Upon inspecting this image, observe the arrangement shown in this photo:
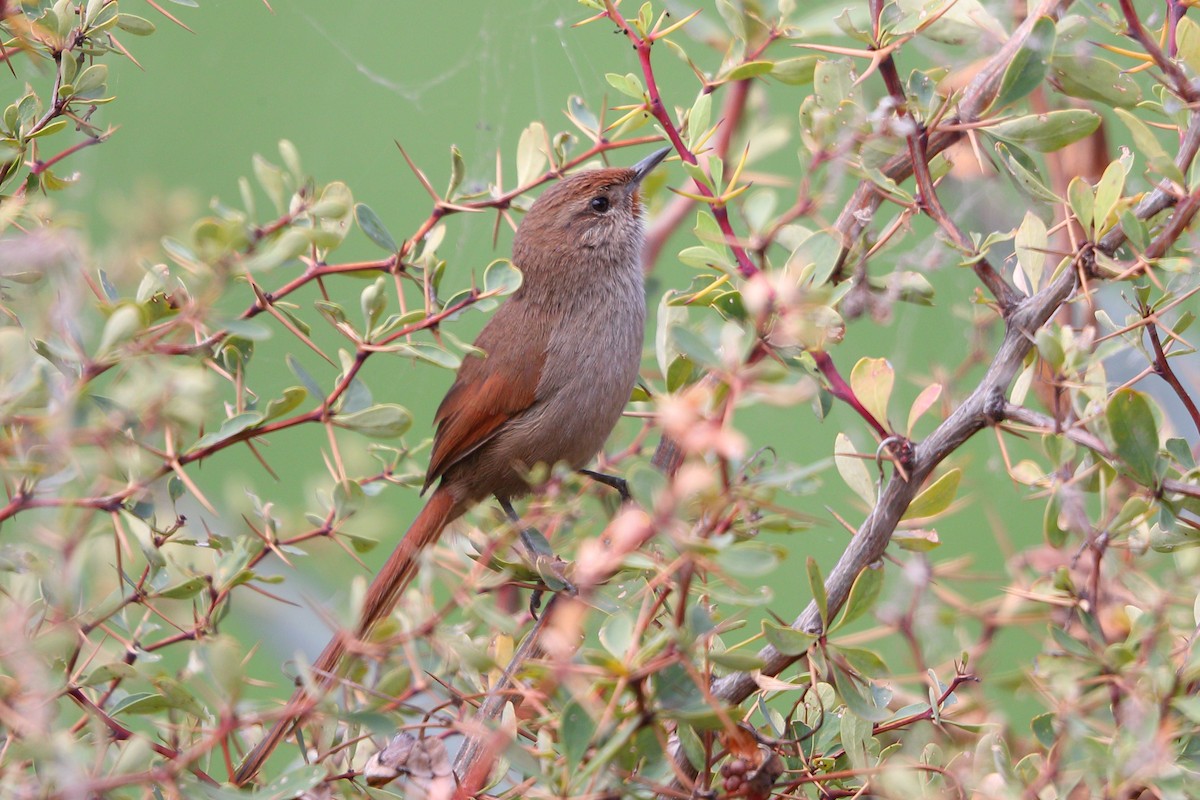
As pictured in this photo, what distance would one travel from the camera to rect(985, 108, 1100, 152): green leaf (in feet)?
4.92

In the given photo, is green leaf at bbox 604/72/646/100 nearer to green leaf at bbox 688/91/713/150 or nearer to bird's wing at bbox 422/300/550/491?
green leaf at bbox 688/91/713/150

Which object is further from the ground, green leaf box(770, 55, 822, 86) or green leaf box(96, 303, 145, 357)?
green leaf box(770, 55, 822, 86)

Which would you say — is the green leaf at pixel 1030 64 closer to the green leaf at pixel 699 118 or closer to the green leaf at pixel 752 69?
the green leaf at pixel 752 69

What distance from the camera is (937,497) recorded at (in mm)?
1545

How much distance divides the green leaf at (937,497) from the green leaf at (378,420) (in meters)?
0.75

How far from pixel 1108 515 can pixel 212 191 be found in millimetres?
4199

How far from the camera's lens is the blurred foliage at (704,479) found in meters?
1.16

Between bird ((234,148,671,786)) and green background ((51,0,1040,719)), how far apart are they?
1.05 m

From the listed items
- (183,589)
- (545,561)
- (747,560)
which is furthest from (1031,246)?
(183,589)

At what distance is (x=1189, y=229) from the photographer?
1539 millimetres

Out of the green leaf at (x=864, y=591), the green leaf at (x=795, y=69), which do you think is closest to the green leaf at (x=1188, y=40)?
the green leaf at (x=795, y=69)

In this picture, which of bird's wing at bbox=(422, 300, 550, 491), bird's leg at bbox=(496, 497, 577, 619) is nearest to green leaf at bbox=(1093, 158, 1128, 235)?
bird's leg at bbox=(496, 497, 577, 619)

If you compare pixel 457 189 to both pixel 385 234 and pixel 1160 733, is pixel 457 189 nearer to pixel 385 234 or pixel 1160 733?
pixel 385 234

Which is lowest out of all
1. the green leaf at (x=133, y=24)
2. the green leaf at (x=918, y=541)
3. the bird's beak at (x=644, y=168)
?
the green leaf at (x=918, y=541)
